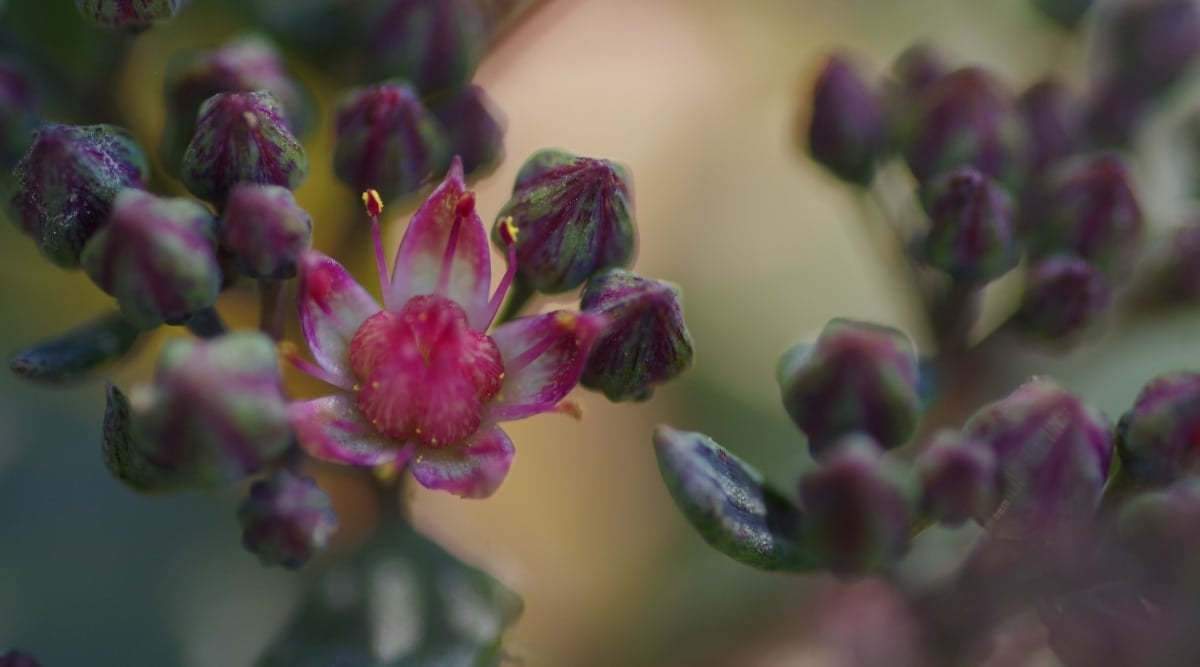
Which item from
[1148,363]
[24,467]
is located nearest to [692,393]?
[1148,363]

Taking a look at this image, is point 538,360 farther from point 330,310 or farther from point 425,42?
point 425,42

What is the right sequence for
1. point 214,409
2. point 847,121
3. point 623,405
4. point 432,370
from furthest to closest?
point 623,405 → point 847,121 → point 432,370 → point 214,409


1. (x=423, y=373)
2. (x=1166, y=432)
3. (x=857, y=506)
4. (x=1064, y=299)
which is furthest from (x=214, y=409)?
(x=1064, y=299)

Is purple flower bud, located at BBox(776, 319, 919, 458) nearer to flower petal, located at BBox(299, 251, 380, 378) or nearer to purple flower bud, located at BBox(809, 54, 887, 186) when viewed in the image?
flower petal, located at BBox(299, 251, 380, 378)

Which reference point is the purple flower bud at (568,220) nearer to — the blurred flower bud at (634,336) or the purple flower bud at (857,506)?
the blurred flower bud at (634,336)

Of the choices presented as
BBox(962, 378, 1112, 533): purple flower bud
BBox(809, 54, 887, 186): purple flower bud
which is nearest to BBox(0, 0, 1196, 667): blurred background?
BBox(809, 54, 887, 186): purple flower bud
